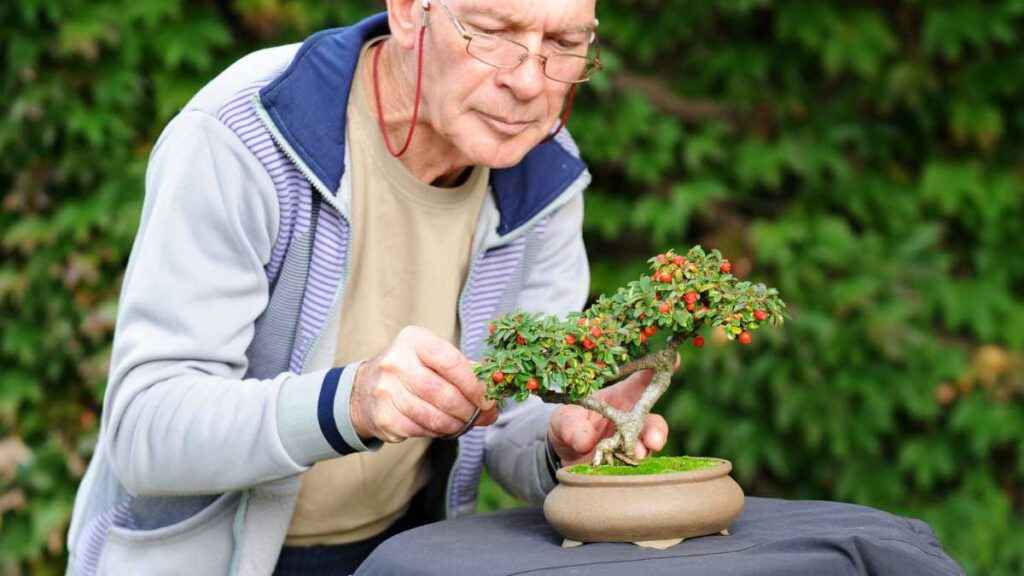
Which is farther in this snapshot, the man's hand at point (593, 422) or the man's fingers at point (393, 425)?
the man's hand at point (593, 422)

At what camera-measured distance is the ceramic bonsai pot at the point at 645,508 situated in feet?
5.16

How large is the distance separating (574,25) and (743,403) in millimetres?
2095

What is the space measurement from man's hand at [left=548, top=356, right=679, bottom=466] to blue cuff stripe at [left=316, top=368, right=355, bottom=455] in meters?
0.37

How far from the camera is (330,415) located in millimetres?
1668

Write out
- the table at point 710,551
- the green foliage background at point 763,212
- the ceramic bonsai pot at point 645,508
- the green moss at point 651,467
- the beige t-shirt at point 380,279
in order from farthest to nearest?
the green foliage background at point 763,212, the beige t-shirt at point 380,279, the green moss at point 651,467, the ceramic bonsai pot at point 645,508, the table at point 710,551

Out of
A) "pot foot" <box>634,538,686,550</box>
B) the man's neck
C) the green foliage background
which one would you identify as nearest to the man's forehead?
the man's neck

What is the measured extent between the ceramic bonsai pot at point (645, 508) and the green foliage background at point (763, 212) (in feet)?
6.59

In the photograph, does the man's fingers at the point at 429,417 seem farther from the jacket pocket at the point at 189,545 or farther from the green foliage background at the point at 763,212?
the green foliage background at the point at 763,212

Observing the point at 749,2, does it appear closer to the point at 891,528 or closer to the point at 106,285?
the point at 106,285

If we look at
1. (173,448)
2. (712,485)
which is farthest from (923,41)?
(173,448)

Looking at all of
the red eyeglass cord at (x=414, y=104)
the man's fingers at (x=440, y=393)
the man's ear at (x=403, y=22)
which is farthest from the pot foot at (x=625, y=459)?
the man's ear at (x=403, y=22)

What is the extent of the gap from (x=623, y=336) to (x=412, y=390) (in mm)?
280

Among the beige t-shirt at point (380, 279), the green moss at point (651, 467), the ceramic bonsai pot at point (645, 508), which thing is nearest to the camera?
the ceramic bonsai pot at point (645, 508)

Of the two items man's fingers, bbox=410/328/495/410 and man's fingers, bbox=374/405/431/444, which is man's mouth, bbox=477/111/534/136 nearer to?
man's fingers, bbox=410/328/495/410
